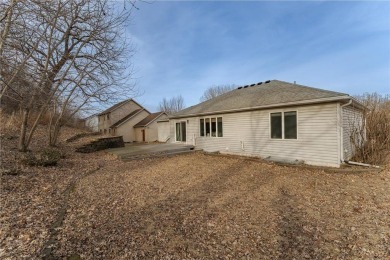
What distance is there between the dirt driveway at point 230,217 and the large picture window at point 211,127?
19.2 ft

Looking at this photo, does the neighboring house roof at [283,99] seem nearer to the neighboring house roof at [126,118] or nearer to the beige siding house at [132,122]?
the beige siding house at [132,122]

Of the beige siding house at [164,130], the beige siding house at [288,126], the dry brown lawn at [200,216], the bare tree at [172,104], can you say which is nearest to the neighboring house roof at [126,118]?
the beige siding house at [164,130]

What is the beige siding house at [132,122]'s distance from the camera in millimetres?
27391

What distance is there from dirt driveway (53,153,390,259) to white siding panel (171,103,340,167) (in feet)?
4.87

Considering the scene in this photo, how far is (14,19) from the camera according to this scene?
5281mm

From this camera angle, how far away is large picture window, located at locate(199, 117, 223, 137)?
42.9ft

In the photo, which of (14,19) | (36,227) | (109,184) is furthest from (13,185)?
(14,19)

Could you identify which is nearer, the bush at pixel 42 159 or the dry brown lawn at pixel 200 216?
the dry brown lawn at pixel 200 216

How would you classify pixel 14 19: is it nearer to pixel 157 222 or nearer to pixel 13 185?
pixel 13 185

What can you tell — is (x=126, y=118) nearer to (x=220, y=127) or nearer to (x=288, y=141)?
(x=220, y=127)

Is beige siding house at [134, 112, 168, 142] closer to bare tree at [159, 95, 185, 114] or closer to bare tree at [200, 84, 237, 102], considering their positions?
bare tree at [200, 84, 237, 102]

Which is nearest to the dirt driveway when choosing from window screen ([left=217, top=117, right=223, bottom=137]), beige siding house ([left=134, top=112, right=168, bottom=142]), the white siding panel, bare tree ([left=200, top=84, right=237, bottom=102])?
the white siding panel

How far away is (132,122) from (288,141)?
941 inches

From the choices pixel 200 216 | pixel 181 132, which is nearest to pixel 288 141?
pixel 200 216
